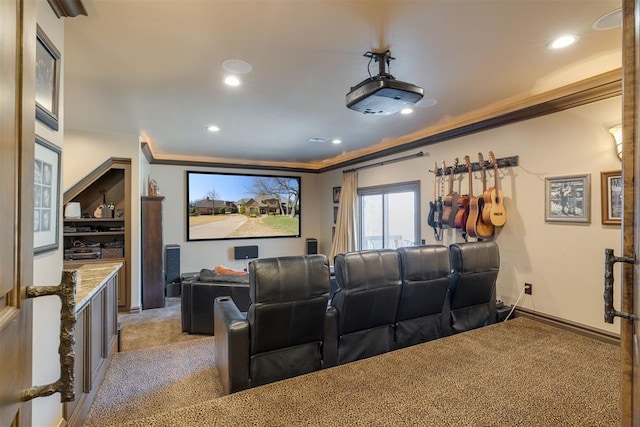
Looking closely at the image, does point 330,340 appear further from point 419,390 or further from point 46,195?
point 46,195

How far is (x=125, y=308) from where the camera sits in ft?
15.5

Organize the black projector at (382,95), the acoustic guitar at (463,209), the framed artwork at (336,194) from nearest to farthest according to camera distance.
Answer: the black projector at (382,95) < the acoustic guitar at (463,209) < the framed artwork at (336,194)

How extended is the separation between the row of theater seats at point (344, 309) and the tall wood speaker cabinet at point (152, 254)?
9.05 ft

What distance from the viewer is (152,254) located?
16.3 feet

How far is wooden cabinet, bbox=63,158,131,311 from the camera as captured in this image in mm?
4500

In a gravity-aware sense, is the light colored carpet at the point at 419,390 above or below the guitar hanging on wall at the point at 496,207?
below

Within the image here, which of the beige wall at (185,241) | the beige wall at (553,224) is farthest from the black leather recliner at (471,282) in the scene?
the beige wall at (185,241)

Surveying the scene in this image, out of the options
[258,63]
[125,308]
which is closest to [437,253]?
[258,63]

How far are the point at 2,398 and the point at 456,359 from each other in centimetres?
254

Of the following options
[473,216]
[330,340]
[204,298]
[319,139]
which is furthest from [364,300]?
[319,139]

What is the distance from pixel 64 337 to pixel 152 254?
4654 mm

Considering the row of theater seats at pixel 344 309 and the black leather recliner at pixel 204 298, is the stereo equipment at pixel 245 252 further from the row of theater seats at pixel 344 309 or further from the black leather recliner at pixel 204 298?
the row of theater seats at pixel 344 309

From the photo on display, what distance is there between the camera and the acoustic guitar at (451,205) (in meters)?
4.08

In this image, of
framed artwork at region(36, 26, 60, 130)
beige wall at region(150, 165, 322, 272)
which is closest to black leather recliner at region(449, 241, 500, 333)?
framed artwork at region(36, 26, 60, 130)
